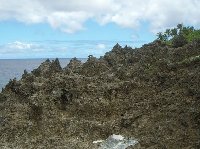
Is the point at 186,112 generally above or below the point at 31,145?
above

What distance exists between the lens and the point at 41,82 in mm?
19484

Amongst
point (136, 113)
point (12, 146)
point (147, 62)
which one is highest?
point (147, 62)

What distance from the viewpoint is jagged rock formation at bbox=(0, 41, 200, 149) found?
614 inches

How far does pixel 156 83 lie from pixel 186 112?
131 inches

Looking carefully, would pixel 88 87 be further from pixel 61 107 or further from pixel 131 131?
pixel 131 131

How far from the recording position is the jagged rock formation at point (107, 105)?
51.2ft

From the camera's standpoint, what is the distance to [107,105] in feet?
58.0

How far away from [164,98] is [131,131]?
6.75ft

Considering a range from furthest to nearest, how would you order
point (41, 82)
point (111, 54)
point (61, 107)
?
point (111, 54) → point (41, 82) → point (61, 107)

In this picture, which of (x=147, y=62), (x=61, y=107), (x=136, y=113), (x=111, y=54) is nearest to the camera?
(x=136, y=113)

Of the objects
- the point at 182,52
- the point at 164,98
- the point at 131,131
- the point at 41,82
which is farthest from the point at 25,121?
the point at 182,52

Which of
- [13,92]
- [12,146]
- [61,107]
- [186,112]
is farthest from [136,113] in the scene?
[13,92]

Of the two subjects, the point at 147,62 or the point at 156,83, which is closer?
the point at 156,83

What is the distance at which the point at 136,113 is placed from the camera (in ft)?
55.3
